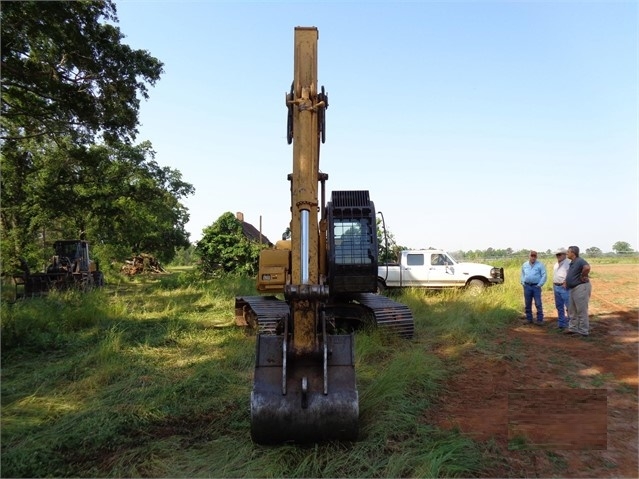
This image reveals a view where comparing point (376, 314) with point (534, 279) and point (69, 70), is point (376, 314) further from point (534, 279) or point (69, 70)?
point (69, 70)

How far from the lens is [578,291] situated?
8648mm

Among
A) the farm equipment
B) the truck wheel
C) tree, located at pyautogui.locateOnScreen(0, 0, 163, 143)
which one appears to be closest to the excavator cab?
tree, located at pyautogui.locateOnScreen(0, 0, 163, 143)

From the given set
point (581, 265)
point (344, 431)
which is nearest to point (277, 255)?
point (344, 431)

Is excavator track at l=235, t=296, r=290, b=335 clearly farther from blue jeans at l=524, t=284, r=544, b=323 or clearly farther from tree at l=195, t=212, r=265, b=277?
tree at l=195, t=212, r=265, b=277

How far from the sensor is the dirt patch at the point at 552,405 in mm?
3811

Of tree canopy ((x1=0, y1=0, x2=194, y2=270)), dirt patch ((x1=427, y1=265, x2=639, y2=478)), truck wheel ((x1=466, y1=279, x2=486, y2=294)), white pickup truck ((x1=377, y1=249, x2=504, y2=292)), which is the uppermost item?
tree canopy ((x1=0, y1=0, x2=194, y2=270))

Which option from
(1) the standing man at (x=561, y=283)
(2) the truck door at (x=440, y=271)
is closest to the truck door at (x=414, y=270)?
(2) the truck door at (x=440, y=271)

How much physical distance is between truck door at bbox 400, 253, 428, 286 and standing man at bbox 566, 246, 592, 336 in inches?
279

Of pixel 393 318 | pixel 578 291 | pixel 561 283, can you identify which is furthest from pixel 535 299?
pixel 393 318

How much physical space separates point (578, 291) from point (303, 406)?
277 inches

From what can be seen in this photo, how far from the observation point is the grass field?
3713 mm

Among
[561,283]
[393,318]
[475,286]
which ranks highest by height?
[561,283]

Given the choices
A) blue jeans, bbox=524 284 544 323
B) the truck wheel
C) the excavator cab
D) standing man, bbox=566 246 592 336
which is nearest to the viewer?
the excavator cab

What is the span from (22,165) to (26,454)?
17.8 m
